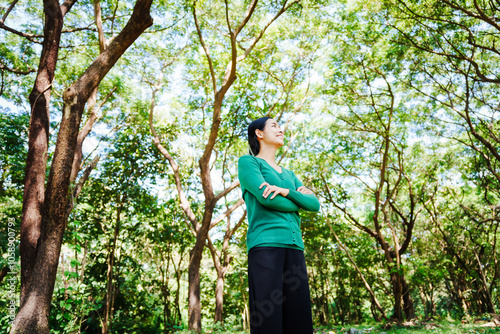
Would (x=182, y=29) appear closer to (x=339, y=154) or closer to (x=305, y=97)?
(x=305, y=97)

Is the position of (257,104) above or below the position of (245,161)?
above

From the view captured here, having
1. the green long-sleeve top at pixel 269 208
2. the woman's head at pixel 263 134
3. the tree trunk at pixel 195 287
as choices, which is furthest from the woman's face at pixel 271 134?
the tree trunk at pixel 195 287

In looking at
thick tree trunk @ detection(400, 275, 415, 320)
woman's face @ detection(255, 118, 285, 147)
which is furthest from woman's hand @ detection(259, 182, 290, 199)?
thick tree trunk @ detection(400, 275, 415, 320)

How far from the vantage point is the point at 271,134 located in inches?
77.4

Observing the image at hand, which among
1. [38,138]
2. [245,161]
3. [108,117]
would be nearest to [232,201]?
[108,117]

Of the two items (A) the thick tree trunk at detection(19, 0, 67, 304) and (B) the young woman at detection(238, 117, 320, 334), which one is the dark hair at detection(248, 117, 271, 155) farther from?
(A) the thick tree trunk at detection(19, 0, 67, 304)

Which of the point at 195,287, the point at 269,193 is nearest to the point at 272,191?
the point at 269,193

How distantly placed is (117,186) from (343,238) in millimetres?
8848

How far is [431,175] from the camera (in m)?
10.9

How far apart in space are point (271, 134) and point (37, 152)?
388cm

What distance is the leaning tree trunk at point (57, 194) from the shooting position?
10.4 ft

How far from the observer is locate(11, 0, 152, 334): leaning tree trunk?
10.4 ft

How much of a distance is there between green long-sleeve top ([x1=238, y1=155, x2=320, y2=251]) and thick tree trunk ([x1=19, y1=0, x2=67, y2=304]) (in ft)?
10.3

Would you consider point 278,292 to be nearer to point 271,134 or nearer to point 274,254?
point 274,254
